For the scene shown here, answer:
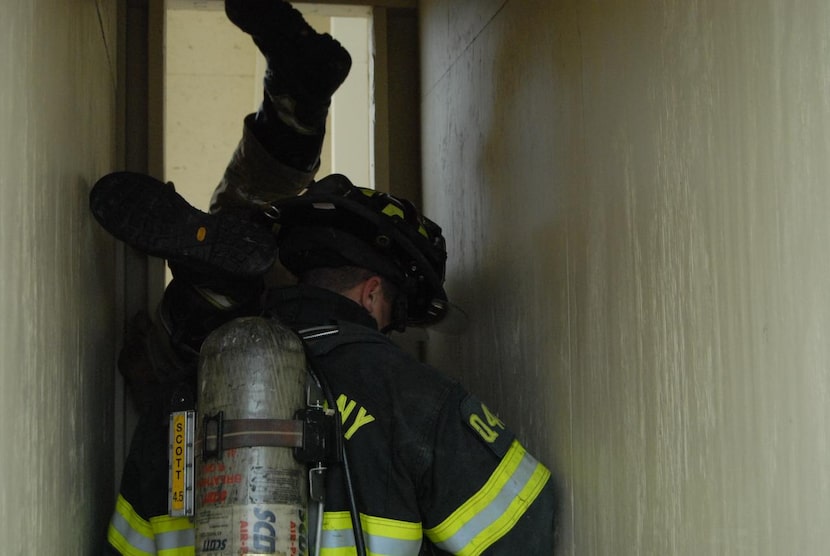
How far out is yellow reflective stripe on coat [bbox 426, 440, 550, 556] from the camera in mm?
2014

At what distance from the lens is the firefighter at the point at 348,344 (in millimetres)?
2020

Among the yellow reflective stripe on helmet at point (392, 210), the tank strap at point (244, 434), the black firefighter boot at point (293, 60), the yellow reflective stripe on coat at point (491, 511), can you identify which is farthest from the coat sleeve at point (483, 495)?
the black firefighter boot at point (293, 60)

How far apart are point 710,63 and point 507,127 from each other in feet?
3.68

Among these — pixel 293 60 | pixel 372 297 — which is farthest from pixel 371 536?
pixel 293 60

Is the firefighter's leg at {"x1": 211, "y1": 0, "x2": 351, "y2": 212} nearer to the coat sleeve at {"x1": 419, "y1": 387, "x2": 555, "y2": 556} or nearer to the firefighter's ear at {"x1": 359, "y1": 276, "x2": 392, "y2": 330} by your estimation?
the firefighter's ear at {"x1": 359, "y1": 276, "x2": 392, "y2": 330}

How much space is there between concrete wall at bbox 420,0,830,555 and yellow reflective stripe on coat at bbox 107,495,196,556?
76 cm

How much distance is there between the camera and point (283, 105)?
2.91 meters

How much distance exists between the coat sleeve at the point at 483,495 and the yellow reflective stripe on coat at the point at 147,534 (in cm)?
49

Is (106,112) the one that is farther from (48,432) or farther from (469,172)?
(48,432)

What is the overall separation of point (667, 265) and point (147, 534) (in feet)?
4.14

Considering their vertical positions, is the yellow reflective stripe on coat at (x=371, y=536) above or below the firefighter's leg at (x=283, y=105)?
below

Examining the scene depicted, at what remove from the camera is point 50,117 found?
1.58m

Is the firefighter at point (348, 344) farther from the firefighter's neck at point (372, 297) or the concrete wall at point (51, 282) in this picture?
the concrete wall at point (51, 282)

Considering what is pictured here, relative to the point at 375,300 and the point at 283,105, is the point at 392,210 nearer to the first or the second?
the point at 375,300
